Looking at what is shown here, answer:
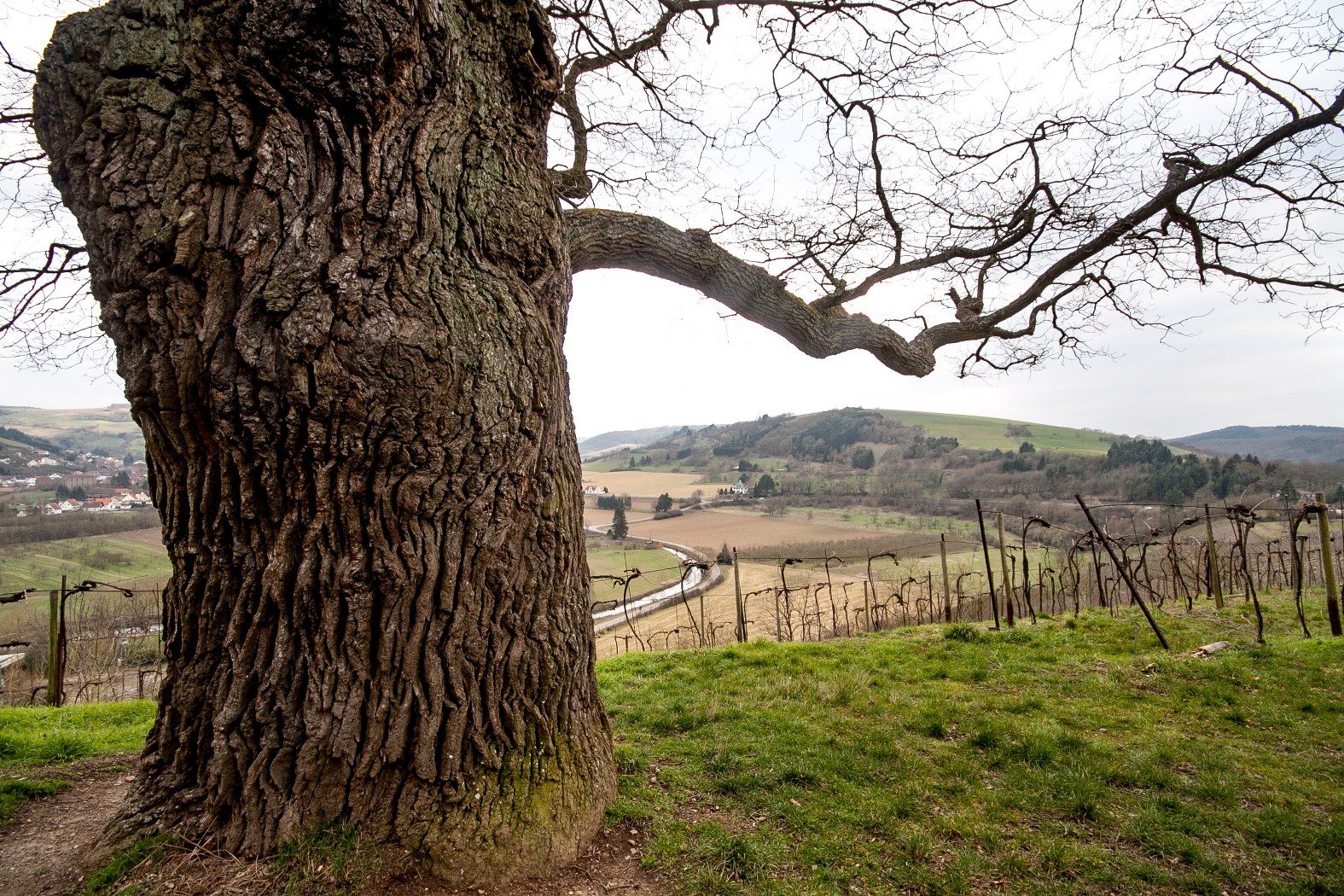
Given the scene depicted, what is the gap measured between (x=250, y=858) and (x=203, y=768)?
1.27 ft

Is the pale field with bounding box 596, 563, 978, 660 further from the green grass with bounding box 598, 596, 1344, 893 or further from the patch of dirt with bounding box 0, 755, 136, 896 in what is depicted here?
the patch of dirt with bounding box 0, 755, 136, 896

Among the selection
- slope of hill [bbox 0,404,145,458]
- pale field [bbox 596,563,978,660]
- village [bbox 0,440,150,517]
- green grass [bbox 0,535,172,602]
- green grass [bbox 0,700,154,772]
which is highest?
slope of hill [bbox 0,404,145,458]

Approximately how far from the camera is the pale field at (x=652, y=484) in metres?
45.3

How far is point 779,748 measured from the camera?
11.3 feet

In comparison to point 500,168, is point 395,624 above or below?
below

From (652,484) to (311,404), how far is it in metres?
48.7

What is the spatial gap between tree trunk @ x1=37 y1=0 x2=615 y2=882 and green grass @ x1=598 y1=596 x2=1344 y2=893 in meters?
0.96

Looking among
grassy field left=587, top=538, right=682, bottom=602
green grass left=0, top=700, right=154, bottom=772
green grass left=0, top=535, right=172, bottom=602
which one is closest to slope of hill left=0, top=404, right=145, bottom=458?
green grass left=0, top=535, right=172, bottom=602

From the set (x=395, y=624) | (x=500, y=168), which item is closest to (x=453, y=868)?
(x=395, y=624)

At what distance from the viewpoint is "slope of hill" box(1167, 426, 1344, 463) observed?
50.1 m

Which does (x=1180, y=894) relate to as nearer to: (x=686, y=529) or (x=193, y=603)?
(x=193, y=603)

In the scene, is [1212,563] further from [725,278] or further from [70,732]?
[70,732]

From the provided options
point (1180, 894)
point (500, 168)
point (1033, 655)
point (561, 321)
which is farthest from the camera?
point (1033, 655)

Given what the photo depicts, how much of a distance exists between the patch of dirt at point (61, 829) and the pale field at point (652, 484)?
3684cm
